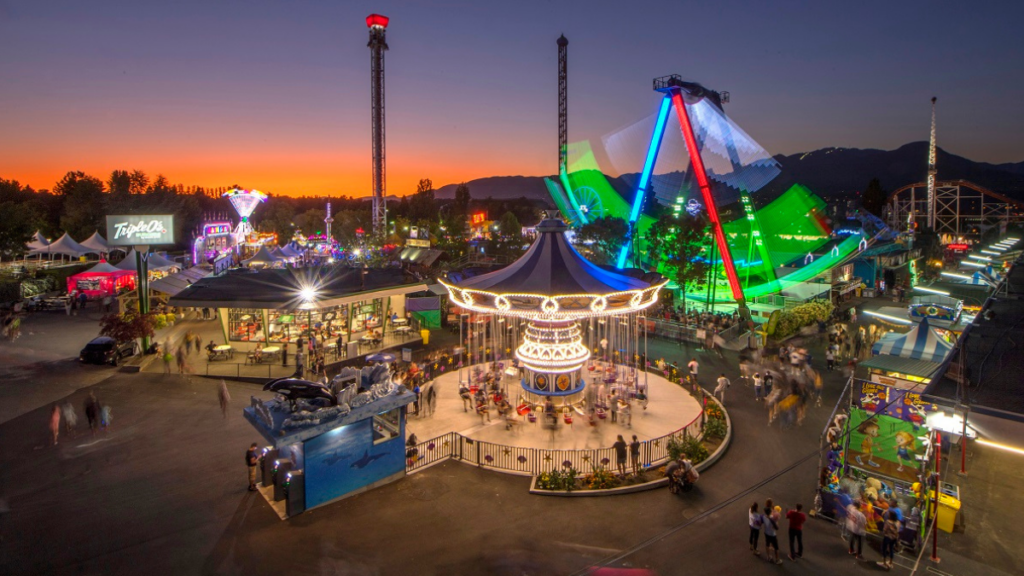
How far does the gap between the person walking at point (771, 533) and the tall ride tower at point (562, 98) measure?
71.2 meters

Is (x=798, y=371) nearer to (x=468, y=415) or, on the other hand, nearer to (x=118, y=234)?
(x=468, y=415)

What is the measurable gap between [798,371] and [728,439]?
549 cm

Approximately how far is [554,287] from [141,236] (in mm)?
19186

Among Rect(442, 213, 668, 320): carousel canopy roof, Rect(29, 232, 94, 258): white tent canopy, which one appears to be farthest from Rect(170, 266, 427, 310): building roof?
Rect(29, 232, 94, 258): white tent canopy

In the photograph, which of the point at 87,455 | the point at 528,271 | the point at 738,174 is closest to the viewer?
the point at 87,455

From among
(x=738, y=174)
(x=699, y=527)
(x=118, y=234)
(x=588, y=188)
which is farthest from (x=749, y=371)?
(x=588, y=188)

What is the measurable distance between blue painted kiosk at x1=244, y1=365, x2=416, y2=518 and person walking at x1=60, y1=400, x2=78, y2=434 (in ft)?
21.7

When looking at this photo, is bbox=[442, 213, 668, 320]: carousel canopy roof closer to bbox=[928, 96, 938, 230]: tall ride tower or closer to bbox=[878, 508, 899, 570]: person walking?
bbox=[878, 508, 899, 570]: person walking

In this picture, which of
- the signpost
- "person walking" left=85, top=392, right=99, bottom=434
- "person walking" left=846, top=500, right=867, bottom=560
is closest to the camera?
"person walking" left=846, top=500, right=867, bottom=560

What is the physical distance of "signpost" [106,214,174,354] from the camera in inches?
902

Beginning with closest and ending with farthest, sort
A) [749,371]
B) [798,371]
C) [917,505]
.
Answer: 1. [917,505]
2. [798,371]
3. [749,371]

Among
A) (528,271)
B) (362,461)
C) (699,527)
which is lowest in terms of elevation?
(699,527)

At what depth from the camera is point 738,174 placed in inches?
1300

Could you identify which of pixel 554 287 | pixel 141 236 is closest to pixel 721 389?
pixel 554 287
